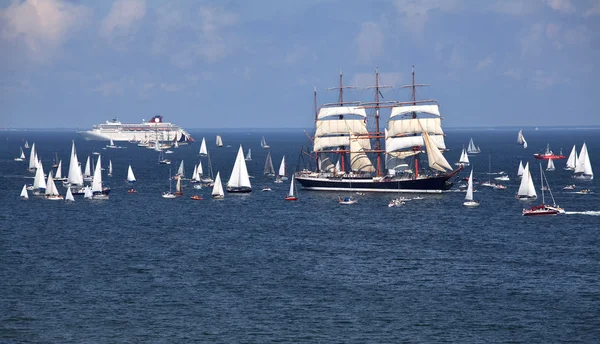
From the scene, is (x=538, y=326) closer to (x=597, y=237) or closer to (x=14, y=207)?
(x=597, y=237)

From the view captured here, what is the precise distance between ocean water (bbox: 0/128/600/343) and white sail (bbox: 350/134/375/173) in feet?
126

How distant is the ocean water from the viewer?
58.3m

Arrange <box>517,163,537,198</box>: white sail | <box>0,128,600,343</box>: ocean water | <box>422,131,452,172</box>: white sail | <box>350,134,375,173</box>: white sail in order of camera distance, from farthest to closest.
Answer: <box>350,134,375,173</box>: white sail < <box>422,131,452,172</box>: white sail < <box>517,163,537,198</box>: white sail < <box>0,128,600,343</box>: ocean water

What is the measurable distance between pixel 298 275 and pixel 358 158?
290 feet

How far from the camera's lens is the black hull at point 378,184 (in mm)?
144500

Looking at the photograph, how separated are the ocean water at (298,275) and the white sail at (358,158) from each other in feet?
126

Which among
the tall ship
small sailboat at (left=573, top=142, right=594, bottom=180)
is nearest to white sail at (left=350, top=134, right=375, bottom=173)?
the tall ship

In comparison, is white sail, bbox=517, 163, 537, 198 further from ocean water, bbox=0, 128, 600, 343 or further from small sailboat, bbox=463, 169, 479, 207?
ocean water, bbox=0, 128, 600, 343

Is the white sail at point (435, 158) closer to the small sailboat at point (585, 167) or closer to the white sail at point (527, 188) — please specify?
the white sail at point (527, 188)

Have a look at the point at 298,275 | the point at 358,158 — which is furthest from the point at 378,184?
the point at 298,275

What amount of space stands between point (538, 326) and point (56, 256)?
152 feet

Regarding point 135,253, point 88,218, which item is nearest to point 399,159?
point 88,218

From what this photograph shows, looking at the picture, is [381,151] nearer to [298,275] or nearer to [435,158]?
[435,158]

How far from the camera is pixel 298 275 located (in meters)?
74.1
